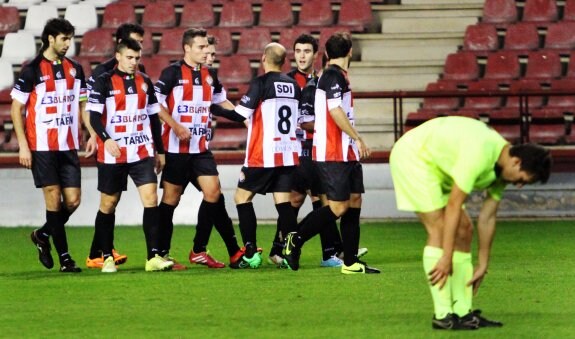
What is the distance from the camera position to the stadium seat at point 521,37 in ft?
61.8

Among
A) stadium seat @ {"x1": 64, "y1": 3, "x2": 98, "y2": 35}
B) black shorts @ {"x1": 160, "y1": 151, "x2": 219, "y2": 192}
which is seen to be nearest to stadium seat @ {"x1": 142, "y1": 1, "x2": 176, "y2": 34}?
stadium seat @ {"x1": 64, "y1": 3, "x2": 98, "y2": 35}

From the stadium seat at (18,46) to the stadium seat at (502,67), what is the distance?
698 cm

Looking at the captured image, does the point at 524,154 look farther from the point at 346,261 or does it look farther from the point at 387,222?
the point at 387,222

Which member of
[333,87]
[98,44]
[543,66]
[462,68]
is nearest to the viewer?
[333,87]

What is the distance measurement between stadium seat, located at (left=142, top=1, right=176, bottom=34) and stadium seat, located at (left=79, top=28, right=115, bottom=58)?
62 cm

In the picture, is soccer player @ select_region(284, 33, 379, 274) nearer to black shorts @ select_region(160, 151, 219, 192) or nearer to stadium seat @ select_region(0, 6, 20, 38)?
black shorts @ select_region(160, 151, 219, 192)

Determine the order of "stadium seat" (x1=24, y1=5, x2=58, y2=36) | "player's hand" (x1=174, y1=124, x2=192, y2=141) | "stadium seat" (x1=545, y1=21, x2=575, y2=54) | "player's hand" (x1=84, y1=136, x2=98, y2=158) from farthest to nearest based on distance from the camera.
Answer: "stadium seat" (x1=24, y1=5, x2=58, y2=36) → "stadium seat" (x1=545, y1=21, x2=575, y2=54) → "player's hand" (x1=174, y1=124, x2=192, y2=141) → "player's hand" (x1=84, y1=136, x2=98, y2=158)

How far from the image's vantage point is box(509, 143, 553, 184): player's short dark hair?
23.6ft

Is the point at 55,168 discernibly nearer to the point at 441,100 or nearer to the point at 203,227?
the point at 203,227

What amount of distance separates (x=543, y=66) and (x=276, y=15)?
13.8 feet

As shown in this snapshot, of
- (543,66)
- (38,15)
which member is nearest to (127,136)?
(543,66)

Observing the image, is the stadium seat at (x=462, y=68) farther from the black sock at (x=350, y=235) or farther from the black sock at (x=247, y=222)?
the black sock at (x=350, y=235)

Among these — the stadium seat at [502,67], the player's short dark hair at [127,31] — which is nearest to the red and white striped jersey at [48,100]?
the player's short dark hair at [127,31]

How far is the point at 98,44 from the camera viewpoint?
20.4m
